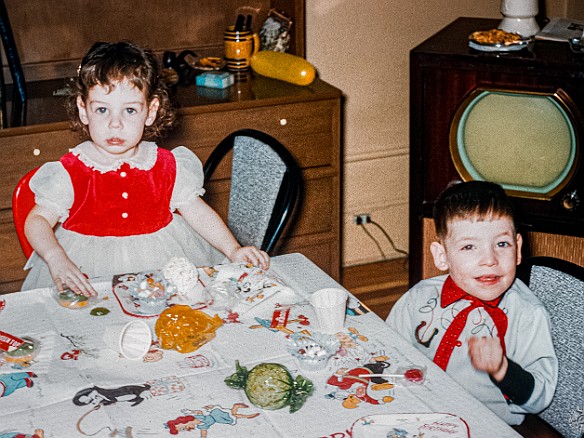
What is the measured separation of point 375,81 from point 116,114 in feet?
5.08

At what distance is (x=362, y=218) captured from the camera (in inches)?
140

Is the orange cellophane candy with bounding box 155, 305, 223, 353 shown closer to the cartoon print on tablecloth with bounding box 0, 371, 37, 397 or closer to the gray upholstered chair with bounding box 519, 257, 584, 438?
the cartoon print on tablecloth with bounding box 0, 371, 37, 397

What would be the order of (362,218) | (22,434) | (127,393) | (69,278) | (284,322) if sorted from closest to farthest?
1. (22,434)
2. (127,393)
3. (284,322)
4. (69,278)
5. (362,218)

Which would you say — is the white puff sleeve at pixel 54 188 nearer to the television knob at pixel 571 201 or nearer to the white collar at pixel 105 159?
the white collar at pixel 105 159

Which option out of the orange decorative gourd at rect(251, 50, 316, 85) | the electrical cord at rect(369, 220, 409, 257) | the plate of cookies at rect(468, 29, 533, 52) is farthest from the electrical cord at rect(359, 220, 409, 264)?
the plate of cookies at rect(468, 29, 533, 52)

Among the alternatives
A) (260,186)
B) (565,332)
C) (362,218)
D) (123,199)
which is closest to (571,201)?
(260,186)

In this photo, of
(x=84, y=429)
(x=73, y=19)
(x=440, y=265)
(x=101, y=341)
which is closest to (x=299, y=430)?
(x=84, y=429)

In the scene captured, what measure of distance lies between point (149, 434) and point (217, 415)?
107 mm

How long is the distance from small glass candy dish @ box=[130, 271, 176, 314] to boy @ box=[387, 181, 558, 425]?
49 centimetres

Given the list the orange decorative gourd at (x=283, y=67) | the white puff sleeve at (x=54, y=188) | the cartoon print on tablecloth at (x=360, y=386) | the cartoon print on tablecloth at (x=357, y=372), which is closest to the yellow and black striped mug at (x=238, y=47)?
the orange decorative gourd at (x=283, y=67)

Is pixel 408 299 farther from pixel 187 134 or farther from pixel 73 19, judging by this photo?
pixel 73 19

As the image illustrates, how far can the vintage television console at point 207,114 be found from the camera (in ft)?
8.89

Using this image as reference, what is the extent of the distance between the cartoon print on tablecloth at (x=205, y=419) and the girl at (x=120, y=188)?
0.63 meters

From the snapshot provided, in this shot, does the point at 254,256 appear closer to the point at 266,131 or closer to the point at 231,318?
the point at 231,318
